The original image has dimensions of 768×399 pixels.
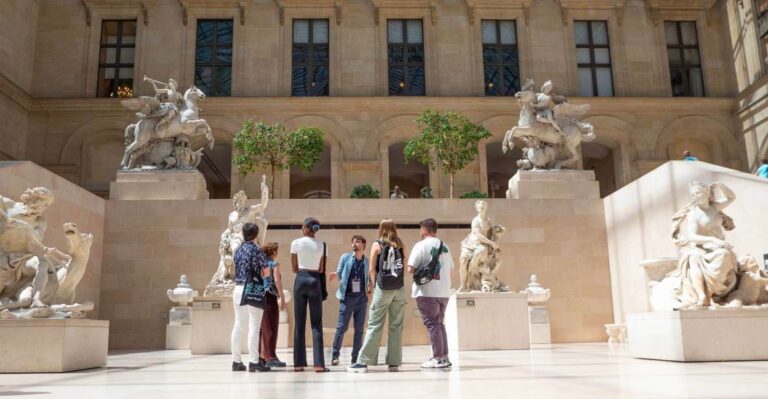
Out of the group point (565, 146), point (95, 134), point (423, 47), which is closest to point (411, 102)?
point (423, 47)

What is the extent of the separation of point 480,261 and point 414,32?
17761mm

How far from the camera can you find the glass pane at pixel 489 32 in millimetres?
28750

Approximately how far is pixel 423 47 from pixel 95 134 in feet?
46.1

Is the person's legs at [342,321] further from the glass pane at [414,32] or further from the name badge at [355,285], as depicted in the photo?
the glass pane at [414,32]

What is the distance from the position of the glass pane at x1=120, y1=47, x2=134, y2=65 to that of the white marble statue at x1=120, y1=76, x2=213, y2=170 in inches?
456

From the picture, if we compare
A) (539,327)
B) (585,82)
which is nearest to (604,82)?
(585,82)

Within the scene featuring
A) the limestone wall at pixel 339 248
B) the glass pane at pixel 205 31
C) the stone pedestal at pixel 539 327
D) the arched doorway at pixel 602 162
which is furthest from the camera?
the arched doorway at pixel 602 162

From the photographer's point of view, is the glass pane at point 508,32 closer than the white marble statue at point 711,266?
No

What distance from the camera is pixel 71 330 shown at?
7.81 m

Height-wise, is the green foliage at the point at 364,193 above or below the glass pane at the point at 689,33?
below

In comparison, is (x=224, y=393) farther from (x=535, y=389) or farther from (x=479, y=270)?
(x=479, y=270)

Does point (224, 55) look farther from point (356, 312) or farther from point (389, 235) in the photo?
point (389, 235)

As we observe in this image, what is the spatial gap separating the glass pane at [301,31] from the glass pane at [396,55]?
3662 mm

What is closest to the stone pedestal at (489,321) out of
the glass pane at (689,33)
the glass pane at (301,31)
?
the glass pane at (301,31)
